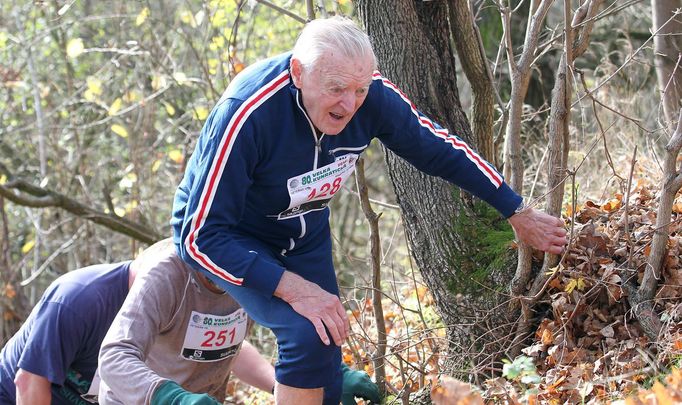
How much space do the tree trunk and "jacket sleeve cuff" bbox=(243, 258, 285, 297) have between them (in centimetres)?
124

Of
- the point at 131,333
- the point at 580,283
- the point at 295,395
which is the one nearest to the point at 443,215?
the point at 580,283

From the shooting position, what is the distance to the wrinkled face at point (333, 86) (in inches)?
130

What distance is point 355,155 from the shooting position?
149 inches

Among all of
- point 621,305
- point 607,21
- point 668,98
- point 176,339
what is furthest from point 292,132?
point 607,21

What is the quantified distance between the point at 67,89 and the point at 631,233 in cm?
789

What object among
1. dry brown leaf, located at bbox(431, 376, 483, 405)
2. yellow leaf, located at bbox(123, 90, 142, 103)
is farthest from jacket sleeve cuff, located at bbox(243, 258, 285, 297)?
yellow leaf, located at bbox(123, 90, 142, 103)

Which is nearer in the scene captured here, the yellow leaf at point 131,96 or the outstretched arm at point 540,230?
the outstretched arm at point 540,230

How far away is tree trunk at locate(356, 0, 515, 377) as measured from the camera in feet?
13.9

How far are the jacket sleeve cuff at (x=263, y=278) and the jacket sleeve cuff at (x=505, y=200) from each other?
3.48ft

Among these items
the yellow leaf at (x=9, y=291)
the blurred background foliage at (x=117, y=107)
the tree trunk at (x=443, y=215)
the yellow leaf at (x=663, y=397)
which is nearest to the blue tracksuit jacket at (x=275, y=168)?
the tree trunk at (x=443, y=215)

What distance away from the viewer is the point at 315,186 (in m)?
3.62

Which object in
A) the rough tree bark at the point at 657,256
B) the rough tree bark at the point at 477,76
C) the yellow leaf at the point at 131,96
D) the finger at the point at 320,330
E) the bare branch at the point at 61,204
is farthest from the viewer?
the yellow leaf at the point at 131,96

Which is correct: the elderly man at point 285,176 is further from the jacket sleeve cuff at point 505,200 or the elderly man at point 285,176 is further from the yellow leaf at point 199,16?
the yellow leaf at point 199,16

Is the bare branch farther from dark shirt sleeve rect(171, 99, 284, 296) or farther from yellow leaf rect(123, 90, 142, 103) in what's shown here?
dark shirt sleeve rect(171, 99, 284, 296)
